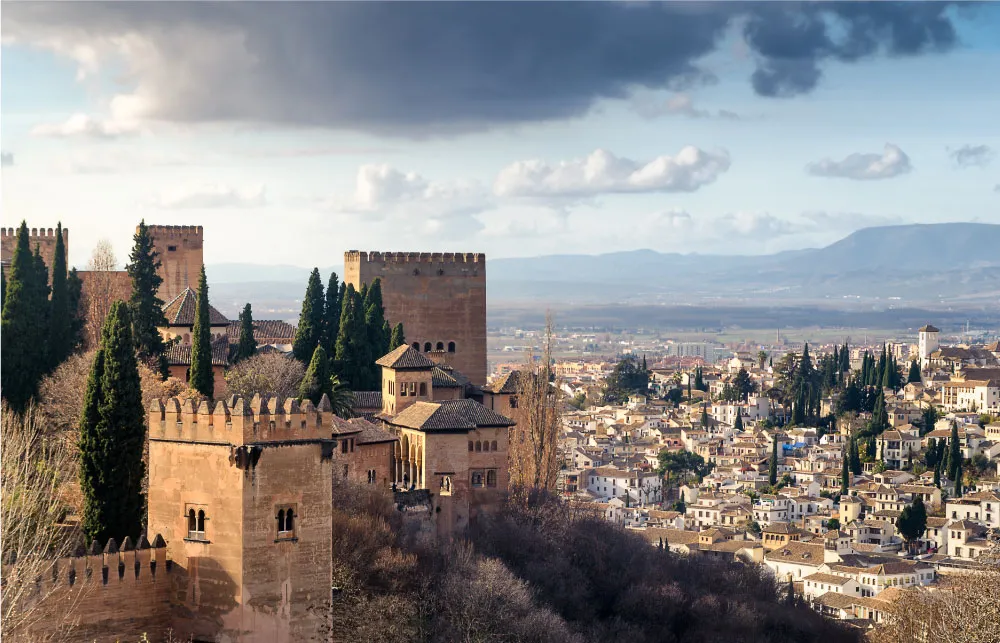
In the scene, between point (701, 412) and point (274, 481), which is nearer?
point (274, 481)

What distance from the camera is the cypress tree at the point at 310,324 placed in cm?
3741

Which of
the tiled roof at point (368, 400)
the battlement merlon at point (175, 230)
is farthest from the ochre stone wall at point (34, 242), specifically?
the tiled roof at point (368, 400)

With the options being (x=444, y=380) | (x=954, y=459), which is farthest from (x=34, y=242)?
(x=954, y=459)

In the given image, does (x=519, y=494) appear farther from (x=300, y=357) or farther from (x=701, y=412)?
(x=701, y=412)

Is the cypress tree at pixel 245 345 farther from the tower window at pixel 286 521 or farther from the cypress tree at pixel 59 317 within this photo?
the tower window at pixel 286 521

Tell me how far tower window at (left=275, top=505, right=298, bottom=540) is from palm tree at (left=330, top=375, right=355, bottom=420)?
12.2m

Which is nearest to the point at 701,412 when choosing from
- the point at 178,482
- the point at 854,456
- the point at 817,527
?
the point at 854,456

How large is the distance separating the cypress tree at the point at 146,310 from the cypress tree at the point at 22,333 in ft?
6.80

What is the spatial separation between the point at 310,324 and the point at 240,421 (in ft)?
60.9

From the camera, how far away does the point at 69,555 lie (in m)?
20.7

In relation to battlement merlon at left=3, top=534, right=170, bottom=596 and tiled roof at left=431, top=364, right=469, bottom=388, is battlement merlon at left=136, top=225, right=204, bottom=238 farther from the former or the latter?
battlement merlon at left=3, top=534, right=170, bottom=596

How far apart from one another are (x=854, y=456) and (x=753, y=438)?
55.9ft

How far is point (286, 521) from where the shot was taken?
19891 mm

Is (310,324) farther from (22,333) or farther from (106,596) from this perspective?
(106,596)
